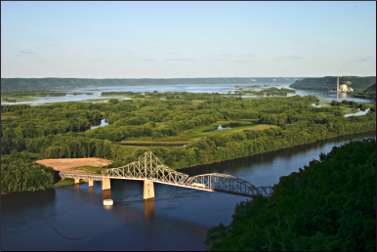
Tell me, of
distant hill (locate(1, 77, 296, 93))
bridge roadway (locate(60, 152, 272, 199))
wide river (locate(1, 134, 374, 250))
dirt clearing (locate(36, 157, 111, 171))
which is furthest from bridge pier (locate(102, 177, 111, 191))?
distant hill (locate(1, 77, 296, 93))

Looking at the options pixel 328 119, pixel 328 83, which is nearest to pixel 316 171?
pixel 328 119

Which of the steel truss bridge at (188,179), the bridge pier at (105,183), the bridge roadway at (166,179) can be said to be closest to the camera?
the steel truss bridge at (188,179)

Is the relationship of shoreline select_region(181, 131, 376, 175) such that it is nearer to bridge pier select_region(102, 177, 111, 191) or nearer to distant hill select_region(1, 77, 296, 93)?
bridge pier select_region(102, 177, 111, 191)

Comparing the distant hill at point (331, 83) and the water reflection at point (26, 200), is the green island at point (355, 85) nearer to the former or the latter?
the distant hill at point (331, 83)

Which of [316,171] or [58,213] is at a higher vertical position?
[316,171]

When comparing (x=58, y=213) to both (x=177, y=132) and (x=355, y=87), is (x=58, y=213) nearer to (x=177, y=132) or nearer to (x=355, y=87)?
(x=177, y=132)

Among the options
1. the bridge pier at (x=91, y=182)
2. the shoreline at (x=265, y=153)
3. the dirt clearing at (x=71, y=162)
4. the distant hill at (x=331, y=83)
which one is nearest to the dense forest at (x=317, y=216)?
the bridge pier at (x=91, y=182)

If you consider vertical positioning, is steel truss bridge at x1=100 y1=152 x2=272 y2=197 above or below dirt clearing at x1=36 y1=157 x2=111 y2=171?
above
